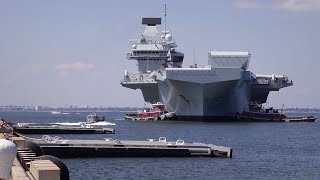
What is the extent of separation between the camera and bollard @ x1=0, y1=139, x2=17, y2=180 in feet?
37.1

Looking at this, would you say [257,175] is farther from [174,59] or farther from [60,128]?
[174,59]

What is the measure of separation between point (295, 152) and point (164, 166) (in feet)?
52.7

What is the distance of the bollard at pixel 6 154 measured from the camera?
11312mm

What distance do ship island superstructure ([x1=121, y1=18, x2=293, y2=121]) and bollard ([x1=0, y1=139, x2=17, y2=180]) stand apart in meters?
72.2

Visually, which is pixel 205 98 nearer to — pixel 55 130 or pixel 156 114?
pixel 156 114

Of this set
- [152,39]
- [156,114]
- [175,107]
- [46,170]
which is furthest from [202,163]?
[152,39]

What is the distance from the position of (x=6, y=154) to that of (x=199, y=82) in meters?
74.2

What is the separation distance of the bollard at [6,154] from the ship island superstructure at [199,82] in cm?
7223

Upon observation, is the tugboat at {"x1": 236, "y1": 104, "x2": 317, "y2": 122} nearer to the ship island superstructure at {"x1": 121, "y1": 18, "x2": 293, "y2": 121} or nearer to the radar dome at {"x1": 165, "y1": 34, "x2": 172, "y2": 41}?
the ship island superstructure at {"x1": 121, "y1": 18, "x2": 293, "y2": 121}

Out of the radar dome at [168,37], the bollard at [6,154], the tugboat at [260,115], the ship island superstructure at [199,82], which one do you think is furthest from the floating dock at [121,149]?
the radar dome at [168,37]

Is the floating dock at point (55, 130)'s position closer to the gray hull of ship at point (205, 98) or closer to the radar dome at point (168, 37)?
the gray hull of ship at point (205, 98)

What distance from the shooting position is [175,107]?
9838 cm

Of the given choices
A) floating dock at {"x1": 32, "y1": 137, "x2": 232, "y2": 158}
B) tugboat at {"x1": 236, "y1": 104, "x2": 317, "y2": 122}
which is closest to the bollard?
floating dock at {"x1": 32, "y1": 137, "x2": 232, "y2": 158}

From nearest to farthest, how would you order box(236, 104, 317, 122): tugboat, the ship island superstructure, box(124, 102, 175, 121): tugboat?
the ship island superstructure → box(124, 102, 175, 121): tugboat → box(236, 104, 317, 122): tugboat
